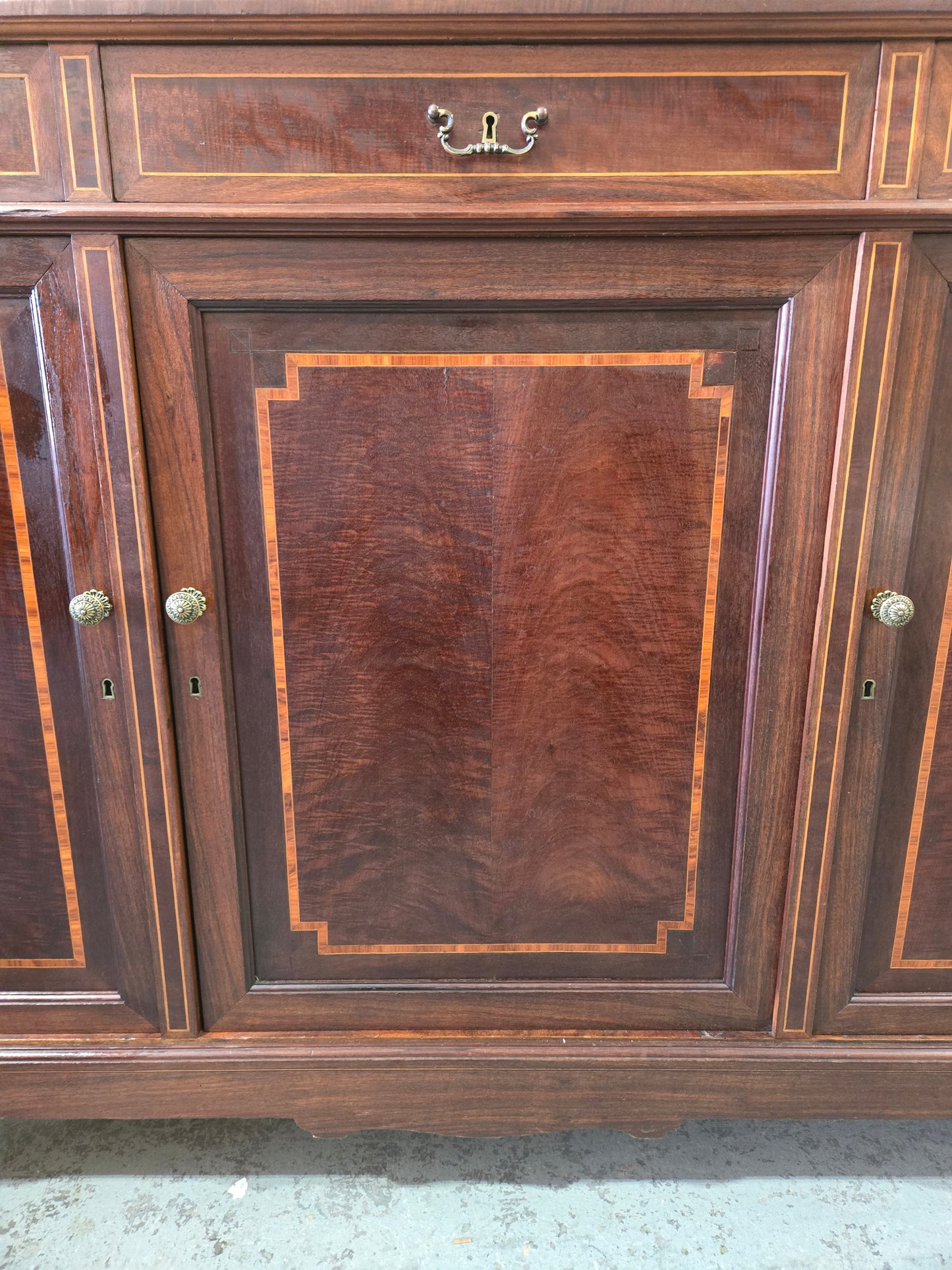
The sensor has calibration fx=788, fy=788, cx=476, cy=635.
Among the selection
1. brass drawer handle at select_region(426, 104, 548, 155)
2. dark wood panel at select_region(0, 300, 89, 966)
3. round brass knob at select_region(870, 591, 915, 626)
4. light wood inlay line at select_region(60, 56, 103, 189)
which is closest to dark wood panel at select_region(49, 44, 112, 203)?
light wood inlay line at select_region(60, 56, 103, 189)

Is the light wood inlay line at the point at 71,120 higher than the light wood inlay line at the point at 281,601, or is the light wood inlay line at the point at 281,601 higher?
the light wood inlay line at the point at 71,120

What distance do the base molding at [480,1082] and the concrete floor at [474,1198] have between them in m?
0.09

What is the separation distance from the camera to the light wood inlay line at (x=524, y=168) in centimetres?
62

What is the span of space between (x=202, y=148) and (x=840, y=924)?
0.91 metres

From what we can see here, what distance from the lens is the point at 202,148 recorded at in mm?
638

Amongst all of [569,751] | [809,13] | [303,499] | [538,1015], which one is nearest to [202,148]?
[303,499]

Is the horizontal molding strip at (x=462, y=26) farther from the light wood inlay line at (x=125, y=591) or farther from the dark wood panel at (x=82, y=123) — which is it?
the light wood inlay line at (x=125, y=591)

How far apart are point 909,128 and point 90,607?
31.1 inches

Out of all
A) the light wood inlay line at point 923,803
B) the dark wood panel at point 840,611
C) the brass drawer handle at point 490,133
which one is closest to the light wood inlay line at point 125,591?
the brass drawer handle at point 490,133

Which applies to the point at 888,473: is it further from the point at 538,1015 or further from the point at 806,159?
the point at 538,1015

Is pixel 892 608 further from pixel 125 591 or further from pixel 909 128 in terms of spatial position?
pixel 125 591

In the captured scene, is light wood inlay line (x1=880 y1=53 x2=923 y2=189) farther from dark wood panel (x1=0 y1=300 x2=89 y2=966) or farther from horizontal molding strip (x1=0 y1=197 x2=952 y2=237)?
dark wood panel (x1=0 y1=300 x2=89 y2=966)

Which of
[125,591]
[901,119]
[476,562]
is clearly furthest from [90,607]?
[901,119]

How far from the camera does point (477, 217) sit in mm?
642
